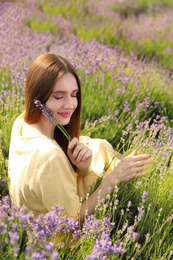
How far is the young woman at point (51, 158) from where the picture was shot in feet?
6.31

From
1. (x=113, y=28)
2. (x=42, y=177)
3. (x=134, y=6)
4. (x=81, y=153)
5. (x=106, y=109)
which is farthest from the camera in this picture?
(x=134, y=6)

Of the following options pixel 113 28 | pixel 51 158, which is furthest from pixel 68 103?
pixel 113 28

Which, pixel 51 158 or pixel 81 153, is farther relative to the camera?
pixel 81 153

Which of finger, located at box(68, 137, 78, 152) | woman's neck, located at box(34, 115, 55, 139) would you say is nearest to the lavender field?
finger, located at box(68, 137, 78, 152)

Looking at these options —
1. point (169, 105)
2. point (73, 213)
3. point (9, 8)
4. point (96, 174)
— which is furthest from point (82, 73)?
point (9, 8)

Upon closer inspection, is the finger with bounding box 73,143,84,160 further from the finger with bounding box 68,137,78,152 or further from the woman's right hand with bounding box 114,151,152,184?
the woman's right hand with bounding box 114,151,152,184

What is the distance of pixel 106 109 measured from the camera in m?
3.81

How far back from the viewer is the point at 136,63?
542 centimetres

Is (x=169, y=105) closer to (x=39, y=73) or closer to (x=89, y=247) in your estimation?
(x=39, y=73)

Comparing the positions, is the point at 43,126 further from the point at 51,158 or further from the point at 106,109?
the point at 106,109

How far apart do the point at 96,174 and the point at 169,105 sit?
2478mm

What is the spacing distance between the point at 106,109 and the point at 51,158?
201 cm

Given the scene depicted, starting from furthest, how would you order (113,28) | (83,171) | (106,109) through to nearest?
(113,28) → (106,109) → (83,171)

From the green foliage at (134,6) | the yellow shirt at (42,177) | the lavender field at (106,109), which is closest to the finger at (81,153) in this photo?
the yellow shirt at (42,177)
